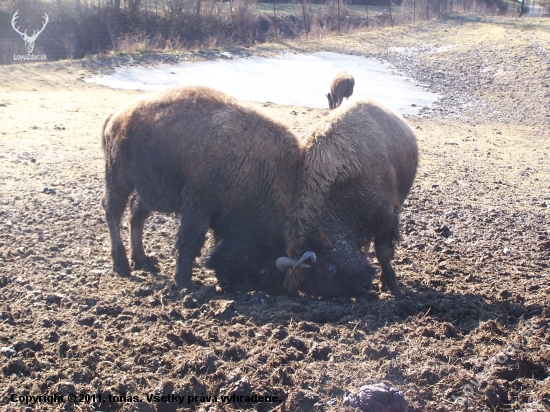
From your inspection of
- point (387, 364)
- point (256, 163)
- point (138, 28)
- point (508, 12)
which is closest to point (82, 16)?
point (138, 28)

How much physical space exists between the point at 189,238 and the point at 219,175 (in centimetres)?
67

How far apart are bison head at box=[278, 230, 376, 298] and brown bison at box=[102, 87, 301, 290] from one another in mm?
320

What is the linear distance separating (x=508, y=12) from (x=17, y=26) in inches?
1546

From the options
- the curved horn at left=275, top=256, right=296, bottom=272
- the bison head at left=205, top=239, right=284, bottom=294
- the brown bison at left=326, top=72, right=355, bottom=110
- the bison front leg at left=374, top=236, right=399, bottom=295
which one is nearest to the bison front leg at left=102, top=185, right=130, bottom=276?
the bison head at left=205, top=239, right=284, bottom=294

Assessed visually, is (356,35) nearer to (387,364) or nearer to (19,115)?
(19,115)

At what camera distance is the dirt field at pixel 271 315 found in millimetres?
3768

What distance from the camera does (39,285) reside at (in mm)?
5371

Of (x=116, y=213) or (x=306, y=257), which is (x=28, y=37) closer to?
(x=116, y=213)

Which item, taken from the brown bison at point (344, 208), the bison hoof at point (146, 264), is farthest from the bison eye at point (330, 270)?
the bison hoof at point (146, 264)

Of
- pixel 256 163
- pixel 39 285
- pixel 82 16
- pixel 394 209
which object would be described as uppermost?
pixel 82 16

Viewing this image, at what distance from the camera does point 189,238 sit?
5.70m

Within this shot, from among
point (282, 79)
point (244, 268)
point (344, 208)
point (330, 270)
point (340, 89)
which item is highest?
point (340, 89)

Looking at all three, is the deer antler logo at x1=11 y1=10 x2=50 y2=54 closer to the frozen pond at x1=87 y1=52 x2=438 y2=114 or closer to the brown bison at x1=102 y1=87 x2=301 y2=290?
the frozen pond at x1=87 y1=52 x2=438 y2=114

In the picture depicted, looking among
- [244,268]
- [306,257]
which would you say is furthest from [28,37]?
[306,257]
